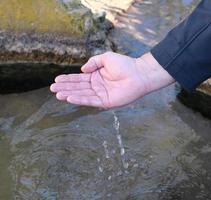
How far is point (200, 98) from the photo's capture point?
4.41 metres

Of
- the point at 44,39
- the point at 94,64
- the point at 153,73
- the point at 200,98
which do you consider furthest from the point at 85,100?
the point at 44,39

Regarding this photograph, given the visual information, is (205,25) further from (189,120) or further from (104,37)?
(104,37)

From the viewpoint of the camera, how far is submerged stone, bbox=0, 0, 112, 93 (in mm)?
4805

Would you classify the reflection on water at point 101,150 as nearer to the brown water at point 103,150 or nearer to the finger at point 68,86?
the brown water at point 103,150

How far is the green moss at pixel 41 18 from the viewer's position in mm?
4816

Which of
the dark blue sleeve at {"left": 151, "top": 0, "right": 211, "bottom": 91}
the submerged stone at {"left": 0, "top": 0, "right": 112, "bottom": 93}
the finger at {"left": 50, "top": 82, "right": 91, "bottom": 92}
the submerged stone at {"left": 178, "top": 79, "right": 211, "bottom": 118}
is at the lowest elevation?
the submerged stone at {"left": 0, "top": 0, "right": 112, "bottom": 93}

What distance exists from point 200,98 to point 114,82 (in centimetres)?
162

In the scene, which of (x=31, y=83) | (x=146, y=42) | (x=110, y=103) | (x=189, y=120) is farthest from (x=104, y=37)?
(x=110, y=103)

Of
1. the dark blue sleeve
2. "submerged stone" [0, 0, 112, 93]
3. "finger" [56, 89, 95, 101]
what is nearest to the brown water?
"submerged stone" [0, 0, 112, 93]

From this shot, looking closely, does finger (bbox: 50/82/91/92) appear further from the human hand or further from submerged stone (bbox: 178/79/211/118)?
submerged stone (bbox: 178/79/211/118)

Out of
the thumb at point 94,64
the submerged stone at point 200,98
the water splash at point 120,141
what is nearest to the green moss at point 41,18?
the water splash at point 120,141

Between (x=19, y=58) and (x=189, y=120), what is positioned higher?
(x=189, y=120)

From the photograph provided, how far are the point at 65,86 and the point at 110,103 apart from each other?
0.29 m

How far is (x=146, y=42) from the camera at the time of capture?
496cm
